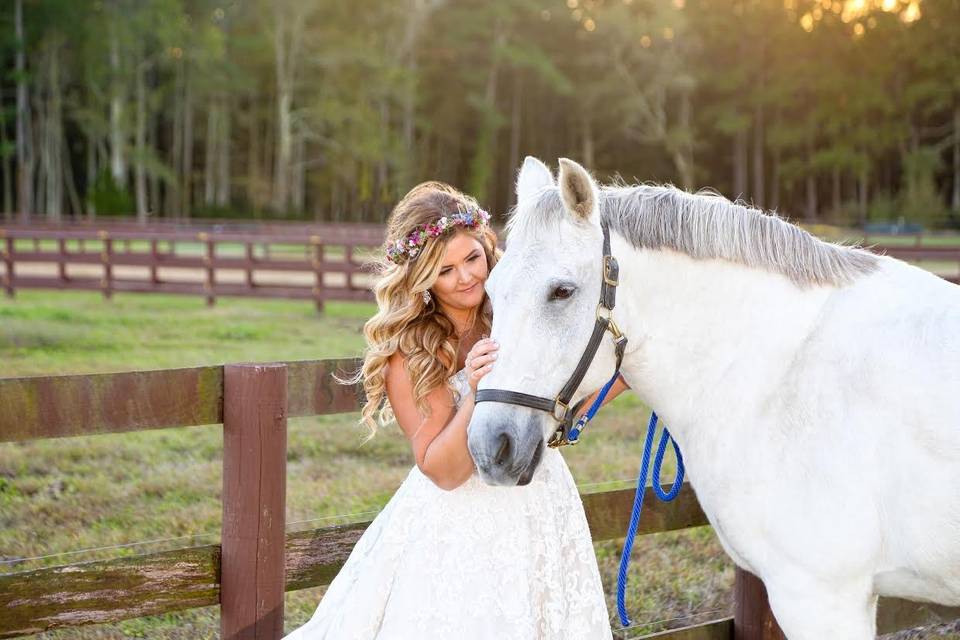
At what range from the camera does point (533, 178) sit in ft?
8.95

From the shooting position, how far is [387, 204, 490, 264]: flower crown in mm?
Result: 2754

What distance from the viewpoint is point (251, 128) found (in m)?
49.9

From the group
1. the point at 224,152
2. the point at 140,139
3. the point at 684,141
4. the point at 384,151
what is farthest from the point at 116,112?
the point at 684,141

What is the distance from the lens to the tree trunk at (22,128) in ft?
129

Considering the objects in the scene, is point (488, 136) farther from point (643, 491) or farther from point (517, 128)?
A: point (643, 491)

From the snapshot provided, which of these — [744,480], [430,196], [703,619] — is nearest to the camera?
[744,480]

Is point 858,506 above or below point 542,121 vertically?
below

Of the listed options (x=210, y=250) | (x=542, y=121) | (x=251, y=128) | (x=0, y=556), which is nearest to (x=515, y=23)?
(x=542, y=121)

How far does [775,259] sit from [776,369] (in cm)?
31

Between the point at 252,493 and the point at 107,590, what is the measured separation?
1.50 ft

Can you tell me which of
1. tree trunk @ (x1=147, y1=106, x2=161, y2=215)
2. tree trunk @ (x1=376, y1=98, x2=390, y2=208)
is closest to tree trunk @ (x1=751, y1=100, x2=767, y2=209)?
tree trunk @ (x1=376, y1=98, x2=390, y2=208)

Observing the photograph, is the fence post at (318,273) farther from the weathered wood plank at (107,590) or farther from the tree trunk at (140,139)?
the tree trunk at (140,139)

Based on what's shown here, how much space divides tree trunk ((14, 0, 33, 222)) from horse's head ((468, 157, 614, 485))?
42386 mm

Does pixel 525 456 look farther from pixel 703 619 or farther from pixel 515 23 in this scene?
pixel 515 23
